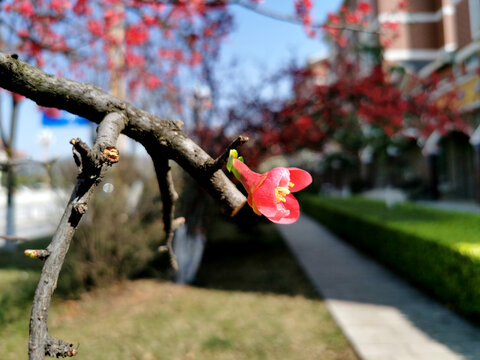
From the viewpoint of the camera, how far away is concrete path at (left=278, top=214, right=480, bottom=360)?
3973 mm

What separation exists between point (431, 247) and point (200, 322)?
348 cm

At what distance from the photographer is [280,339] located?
4.34 metres

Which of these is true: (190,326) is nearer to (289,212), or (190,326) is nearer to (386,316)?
(386,316)

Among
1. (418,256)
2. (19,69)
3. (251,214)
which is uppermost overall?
(19,69)

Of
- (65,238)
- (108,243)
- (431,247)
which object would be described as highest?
(65,238)

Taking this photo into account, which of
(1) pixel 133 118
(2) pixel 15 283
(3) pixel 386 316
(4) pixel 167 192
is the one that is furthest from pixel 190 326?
(1) pixel 133 118

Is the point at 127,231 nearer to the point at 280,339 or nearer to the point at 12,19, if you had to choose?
the point at 280,339

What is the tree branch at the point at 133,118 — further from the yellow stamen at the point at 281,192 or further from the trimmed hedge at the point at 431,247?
the trimmed hedge at the point at 431,247

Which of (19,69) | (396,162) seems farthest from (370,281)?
(396,162)

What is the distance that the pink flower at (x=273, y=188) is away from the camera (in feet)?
2.71

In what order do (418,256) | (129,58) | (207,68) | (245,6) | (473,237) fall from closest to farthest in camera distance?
(245,6) < (473,237) < (418,256) < (207,68) < (129,58)

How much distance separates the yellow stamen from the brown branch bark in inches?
14.4

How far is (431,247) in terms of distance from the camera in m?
5.61

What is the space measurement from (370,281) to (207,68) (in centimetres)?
480
